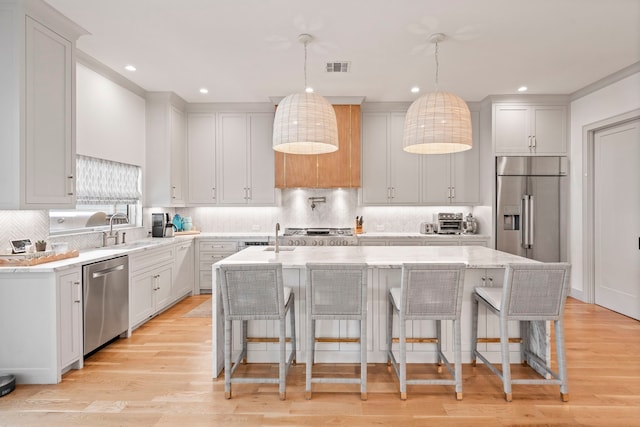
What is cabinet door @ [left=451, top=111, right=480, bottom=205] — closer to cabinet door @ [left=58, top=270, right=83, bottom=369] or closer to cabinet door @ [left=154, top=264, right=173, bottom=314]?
cabinet door @ [left=154, top=264, right=173, bottom=314]

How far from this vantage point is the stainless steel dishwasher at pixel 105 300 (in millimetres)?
3037

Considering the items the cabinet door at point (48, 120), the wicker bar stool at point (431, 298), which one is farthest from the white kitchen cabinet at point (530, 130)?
the cabinet door at point (48, 120)

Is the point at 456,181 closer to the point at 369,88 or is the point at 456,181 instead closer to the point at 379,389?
the point at 369,88

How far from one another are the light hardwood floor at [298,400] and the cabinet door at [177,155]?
2607mm

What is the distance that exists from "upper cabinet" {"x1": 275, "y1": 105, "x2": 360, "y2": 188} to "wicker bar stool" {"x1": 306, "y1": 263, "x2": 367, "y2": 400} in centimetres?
309

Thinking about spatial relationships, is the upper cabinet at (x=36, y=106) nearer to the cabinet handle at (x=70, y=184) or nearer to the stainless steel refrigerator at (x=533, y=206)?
the cabinet handle at (x=70, y=184)

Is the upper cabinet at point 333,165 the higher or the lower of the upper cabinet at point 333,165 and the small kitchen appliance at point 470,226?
the higher

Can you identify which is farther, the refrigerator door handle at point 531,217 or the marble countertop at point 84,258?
the refrigerator door handle at point 531,217

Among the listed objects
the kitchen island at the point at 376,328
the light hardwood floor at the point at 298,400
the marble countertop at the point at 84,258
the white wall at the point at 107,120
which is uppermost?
the white wall at the point at 107,120

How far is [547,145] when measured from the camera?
17.0ft

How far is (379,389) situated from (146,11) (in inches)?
136

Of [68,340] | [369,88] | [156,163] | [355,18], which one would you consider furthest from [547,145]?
[68,340]

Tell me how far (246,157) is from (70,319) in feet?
10.9

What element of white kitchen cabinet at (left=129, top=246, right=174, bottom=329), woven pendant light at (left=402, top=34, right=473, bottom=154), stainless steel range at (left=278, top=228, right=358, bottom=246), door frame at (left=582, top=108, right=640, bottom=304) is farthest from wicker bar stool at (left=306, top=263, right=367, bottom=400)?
door frame at (left=582, top=108, right=640, bottom=304)
